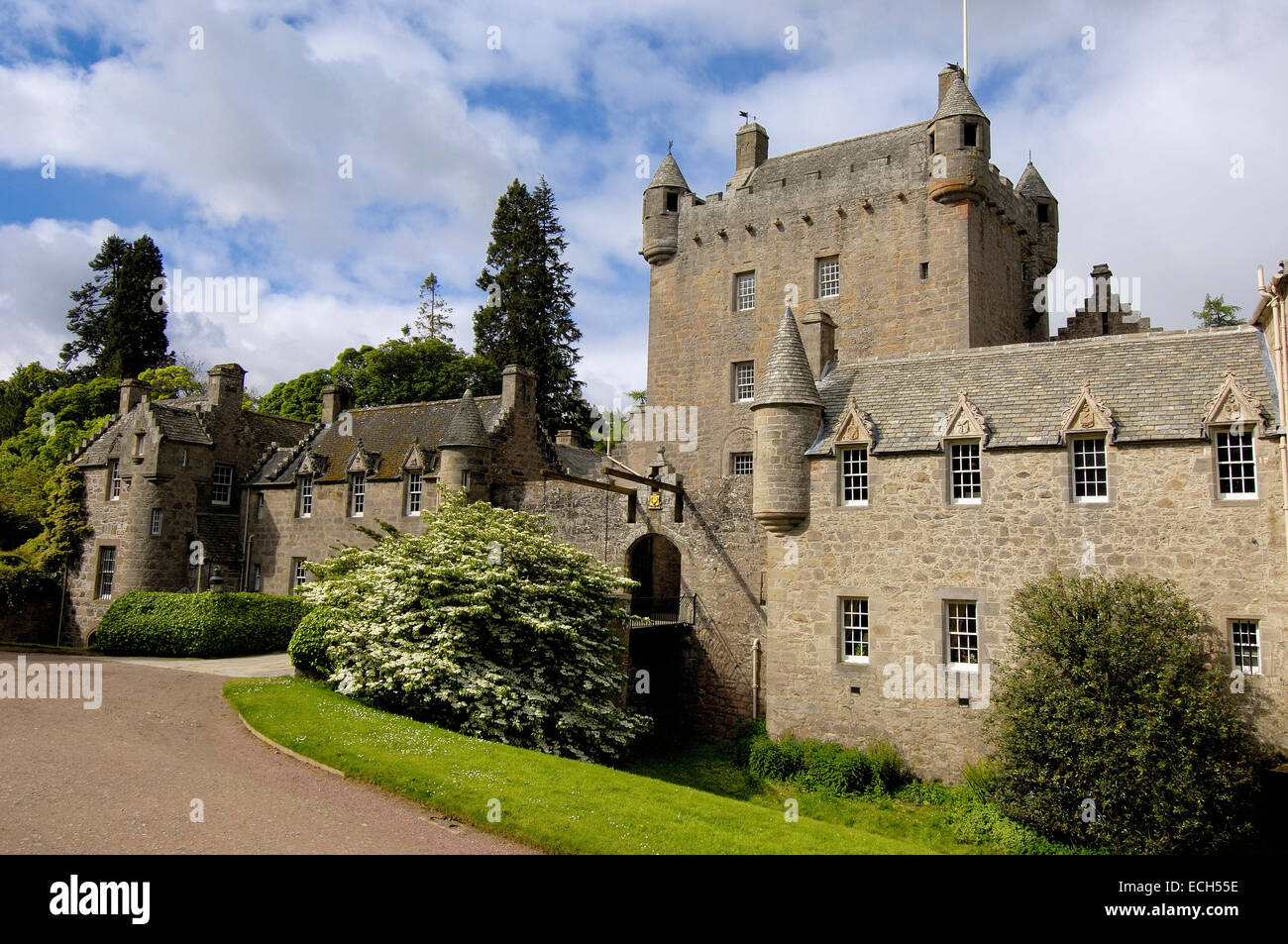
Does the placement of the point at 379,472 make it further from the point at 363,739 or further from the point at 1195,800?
the point at 1195,800

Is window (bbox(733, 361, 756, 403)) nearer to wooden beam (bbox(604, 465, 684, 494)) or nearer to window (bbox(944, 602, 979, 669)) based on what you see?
wooden beam (bbox(604, 465, 684, 494))

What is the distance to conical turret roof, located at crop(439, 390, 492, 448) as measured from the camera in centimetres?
2917

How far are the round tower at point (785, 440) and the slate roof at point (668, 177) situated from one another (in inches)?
600

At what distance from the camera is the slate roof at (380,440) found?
32.5m

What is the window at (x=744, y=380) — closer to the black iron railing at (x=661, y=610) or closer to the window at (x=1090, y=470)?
the black iron railing at (x=661, y=610)

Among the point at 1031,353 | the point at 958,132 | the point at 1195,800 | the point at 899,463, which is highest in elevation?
the point at 958,132

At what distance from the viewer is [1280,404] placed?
17000 mm

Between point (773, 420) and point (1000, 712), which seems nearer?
point (1000, 712)

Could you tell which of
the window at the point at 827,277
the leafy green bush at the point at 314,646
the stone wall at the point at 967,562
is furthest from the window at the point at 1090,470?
the leafy green bush at the point at 314,646

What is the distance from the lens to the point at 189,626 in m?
28.4

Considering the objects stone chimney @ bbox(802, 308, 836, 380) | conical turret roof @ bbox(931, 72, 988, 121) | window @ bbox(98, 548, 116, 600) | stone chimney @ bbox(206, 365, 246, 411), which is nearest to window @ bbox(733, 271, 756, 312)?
stone chimney @ bbox(802, 308, 836, 380)
